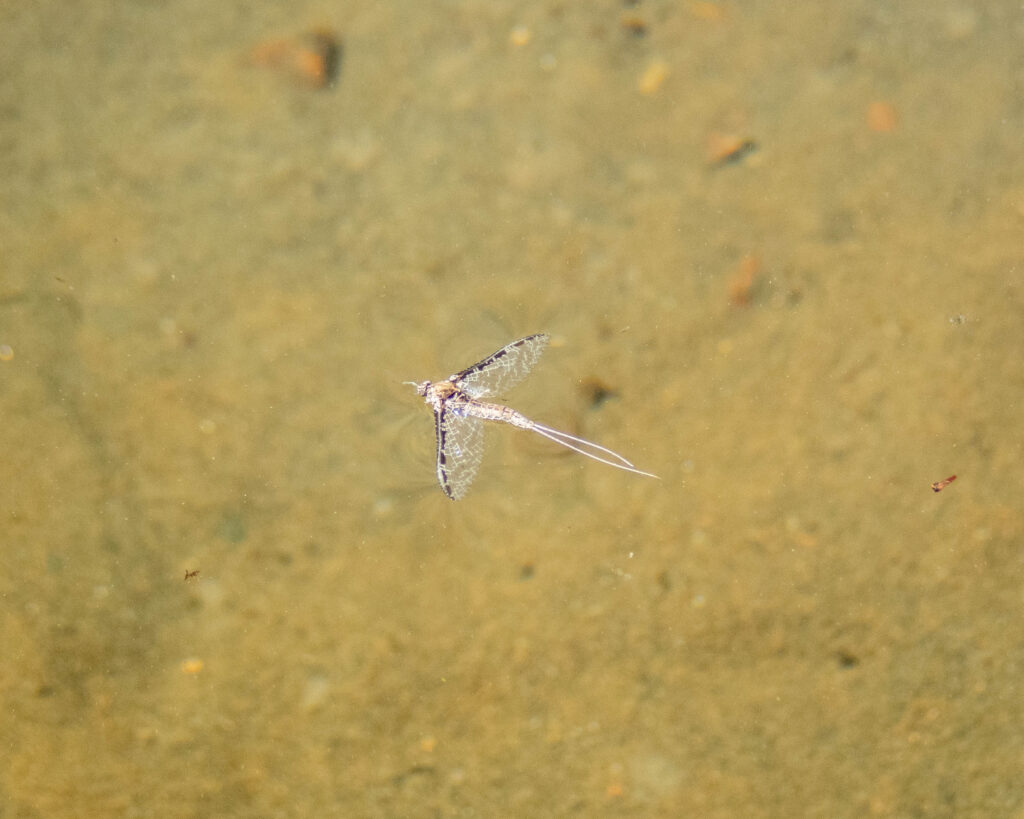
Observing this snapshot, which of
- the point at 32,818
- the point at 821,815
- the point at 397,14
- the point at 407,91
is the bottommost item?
the point at 821,815

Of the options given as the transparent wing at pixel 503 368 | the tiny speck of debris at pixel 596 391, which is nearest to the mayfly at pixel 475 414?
the transparent wing at pixel 503 368

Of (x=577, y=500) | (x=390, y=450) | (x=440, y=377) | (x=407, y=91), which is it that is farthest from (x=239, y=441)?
(x=407, y=91)

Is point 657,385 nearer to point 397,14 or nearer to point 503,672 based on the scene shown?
point 503,672

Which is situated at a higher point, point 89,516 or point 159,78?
point 159,78

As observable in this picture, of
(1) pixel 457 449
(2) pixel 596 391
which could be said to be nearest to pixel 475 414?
(1) pixel 457 449

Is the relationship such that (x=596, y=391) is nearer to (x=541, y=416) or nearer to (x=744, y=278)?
(x=541, y=416)

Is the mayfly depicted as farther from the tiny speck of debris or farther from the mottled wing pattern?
the tiny speck of debris

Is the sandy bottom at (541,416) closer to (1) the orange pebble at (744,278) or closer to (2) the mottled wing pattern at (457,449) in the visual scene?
(1) the orange pebble at (744,278)
